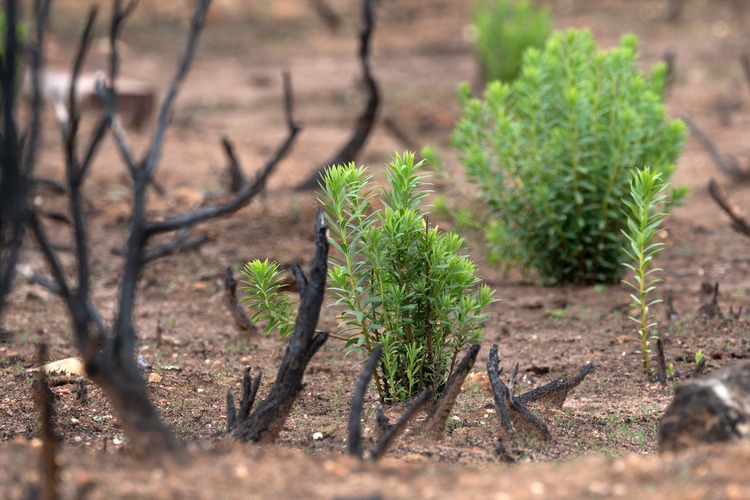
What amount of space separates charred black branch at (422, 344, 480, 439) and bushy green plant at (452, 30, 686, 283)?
1.99 metres

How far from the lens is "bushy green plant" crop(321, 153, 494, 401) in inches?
141

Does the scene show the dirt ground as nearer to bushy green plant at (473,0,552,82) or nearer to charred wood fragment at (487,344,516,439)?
charred wood fragment at (487,344,516,439)

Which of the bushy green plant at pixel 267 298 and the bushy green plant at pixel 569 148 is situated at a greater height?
the bushy green plant at pixel 569 148

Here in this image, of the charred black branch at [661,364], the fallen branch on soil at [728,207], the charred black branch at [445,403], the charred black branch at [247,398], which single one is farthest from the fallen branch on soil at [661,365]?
the fallen branch on soil at [728,207]

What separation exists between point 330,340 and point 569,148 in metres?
1.54

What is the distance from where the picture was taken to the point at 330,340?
511 centimetres

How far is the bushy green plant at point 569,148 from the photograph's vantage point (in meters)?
5.16

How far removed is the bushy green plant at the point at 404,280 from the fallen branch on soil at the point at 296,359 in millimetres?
445

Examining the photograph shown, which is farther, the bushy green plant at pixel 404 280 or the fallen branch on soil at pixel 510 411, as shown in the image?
the bushy green plant at pixel 404 280

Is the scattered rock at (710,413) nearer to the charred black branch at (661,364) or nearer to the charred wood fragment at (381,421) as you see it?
the charred wood fragment at (381,421)

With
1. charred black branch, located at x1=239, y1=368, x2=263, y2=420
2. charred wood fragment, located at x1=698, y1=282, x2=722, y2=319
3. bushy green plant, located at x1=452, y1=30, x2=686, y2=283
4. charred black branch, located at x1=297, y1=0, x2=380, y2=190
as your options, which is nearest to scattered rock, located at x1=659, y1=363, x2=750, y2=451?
charred black branch, located at x1=239, y1=368, x2=263, y2=420

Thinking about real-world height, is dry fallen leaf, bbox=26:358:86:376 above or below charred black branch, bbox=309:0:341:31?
below

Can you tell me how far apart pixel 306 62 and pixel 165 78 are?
6.95 ft

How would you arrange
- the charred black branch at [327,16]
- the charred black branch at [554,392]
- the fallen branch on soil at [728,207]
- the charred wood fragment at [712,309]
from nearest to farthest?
1. the charred black branch at [554,392]
2. the charred wood fragment at [712,309]
3. the fallen branch on soil at [728,207]
4. the charred black branch at [327,16]
